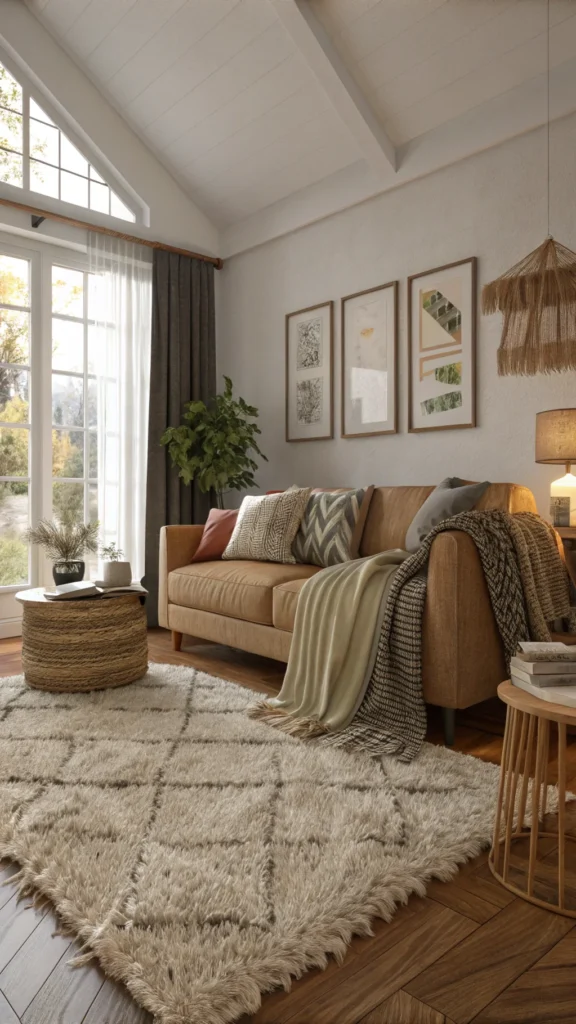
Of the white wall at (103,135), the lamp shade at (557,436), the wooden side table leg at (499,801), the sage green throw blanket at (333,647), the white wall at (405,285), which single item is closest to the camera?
the wooden side table leg at (499,801)

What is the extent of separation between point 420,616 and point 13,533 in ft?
9.29

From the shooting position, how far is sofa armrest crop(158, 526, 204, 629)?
3715 mm

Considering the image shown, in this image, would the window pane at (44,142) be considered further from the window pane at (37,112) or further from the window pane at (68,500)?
the window pane at (68,500)

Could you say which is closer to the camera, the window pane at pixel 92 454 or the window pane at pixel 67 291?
the window pane at pixel 67 291

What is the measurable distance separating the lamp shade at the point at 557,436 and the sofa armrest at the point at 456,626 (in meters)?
0.66

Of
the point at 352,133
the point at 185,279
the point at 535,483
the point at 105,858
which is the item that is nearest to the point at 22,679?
the point at 105,858

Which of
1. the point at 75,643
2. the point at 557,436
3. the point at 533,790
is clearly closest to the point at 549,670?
the point at 533,790

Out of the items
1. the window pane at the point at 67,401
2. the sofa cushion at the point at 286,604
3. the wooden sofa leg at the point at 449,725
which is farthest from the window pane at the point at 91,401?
the wooden sofa leg at the point at 449,725

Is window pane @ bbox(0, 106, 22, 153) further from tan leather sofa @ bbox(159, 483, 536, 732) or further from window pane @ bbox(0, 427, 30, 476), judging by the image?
tan leather sofa @ bbox(159, 483, 536, 732)

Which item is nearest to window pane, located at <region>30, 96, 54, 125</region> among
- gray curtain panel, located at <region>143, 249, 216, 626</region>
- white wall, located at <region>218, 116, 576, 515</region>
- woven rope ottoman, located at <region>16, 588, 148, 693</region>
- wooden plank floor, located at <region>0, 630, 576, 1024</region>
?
gray curtain panel, located at <region>143, 249, 216, 626</region>

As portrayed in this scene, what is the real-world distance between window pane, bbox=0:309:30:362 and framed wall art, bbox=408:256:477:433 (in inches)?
91.3

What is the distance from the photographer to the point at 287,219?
4.45m

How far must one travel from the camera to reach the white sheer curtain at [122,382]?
14.6 feet

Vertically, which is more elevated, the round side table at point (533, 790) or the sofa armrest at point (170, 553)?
the sofa armrest at point (170, 553)
